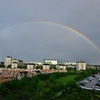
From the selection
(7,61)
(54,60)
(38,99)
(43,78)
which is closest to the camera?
(38,99)

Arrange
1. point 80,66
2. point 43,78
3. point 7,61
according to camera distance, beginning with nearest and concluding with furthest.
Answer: point 43,78
point 80,66
point 7,61

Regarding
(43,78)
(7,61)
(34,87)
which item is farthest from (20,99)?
(7,61)

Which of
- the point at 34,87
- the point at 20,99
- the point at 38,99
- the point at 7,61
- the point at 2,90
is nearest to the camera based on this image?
the point at 38,99

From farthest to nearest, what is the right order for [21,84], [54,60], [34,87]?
[54,60]
[21,84]
[34,87]

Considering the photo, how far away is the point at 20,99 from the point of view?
11164 millimetres

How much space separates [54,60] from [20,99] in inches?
2206

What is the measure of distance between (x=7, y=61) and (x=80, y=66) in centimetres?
1694

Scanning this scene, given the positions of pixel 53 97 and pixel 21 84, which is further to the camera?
pixel 21 84

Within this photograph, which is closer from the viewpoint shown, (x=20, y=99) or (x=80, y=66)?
(x=20, y=99)

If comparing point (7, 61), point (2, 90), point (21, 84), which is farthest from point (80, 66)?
point (2, 90)

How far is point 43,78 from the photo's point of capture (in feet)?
81.5

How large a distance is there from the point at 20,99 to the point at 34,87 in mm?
4868

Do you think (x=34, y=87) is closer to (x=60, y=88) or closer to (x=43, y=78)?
(x=60, y=88)

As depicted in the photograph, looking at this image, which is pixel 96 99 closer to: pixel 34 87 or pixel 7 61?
pixel 34 87
